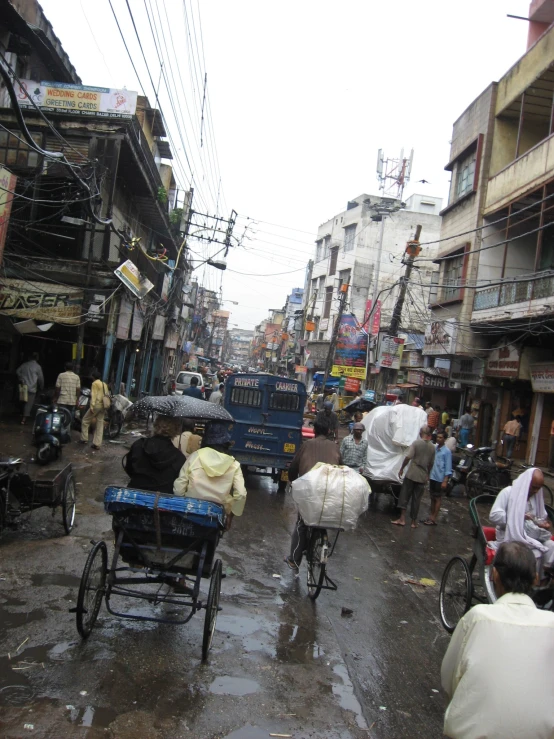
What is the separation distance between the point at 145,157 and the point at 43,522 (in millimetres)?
15575

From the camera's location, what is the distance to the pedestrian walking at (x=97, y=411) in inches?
562

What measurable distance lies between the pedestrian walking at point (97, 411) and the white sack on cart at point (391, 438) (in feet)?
20.2

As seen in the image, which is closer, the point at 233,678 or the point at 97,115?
the point at 233,678

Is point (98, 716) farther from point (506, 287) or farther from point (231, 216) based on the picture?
point (231, 216)

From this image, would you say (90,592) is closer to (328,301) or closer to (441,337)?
(441,337)

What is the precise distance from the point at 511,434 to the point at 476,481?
4.00 m

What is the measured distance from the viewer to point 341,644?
18.2ft

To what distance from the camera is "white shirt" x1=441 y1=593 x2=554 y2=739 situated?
2473 millimetres

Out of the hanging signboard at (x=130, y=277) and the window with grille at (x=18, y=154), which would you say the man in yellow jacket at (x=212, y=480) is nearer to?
the hanging signboard at (x=130, y=277)

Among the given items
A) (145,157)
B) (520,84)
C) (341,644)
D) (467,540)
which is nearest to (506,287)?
(520,84)

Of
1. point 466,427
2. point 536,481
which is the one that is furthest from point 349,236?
point 536,481

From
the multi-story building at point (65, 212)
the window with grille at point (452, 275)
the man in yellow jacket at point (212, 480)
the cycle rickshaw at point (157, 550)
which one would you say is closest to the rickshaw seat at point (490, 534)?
the man in yellow jacket at point (212, 480)

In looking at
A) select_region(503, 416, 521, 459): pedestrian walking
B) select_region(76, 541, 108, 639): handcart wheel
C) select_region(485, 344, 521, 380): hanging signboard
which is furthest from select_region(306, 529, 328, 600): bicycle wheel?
select_region(485, 344, 521, 380): hanging signboard

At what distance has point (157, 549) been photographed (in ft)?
16.3
